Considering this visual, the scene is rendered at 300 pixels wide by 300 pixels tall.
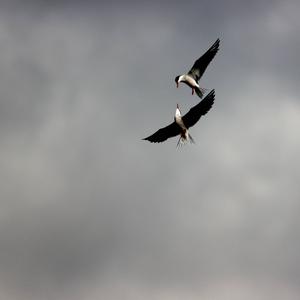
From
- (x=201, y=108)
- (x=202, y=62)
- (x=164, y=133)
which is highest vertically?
(x=202, y=62)

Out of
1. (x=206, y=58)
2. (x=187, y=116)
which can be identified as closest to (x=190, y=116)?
(x=187, y=116)

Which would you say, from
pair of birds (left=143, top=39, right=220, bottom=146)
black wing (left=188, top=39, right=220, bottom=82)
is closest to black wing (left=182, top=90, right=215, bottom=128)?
pair of birds (left=143, top=39, right=220, bottom=146)

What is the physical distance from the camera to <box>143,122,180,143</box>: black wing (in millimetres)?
42656

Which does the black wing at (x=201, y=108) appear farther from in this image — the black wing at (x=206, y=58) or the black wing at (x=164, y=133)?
the black wing at (x=206, y=58)

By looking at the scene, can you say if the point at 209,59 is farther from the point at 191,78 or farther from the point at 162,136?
the point at 162,136

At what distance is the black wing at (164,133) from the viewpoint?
4266cm

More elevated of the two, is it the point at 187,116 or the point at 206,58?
the point at 206,58

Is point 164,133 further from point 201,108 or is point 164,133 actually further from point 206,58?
point 206,58

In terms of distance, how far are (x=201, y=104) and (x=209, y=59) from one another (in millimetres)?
4019

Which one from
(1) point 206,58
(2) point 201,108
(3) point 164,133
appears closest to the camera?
(2) point 201,108

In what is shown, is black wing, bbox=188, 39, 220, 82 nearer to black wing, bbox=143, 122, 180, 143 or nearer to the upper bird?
the upper bird

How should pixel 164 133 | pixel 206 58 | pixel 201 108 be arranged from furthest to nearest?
pixel 206 58, pixel 164 133, pixel 201 108

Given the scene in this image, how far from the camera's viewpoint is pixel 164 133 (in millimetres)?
43125

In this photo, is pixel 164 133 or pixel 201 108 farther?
pixel 164 133
